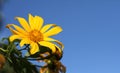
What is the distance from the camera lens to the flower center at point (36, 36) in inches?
52.9

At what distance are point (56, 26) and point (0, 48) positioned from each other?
0.81ft

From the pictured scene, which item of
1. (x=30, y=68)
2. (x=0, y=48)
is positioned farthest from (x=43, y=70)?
(x=0, y=48)

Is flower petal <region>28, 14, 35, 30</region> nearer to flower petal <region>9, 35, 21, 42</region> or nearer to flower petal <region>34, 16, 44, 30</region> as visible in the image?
flower petal <region>34, 16, 44, 30</region>

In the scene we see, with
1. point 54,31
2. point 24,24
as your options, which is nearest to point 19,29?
point 24,24

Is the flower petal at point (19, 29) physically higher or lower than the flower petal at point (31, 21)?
lower

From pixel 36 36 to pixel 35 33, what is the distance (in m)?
0.04

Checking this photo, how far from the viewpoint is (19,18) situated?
139 cm

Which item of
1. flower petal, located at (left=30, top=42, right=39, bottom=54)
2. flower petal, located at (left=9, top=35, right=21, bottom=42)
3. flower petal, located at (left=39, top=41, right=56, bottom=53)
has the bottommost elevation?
flower petal, located at (left=30, top=42, right=39, bottom=54)

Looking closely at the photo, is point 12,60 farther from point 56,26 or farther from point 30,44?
point 56,26

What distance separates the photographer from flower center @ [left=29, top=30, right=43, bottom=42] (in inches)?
52.9

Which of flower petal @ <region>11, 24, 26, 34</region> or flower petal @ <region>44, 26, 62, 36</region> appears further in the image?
flower petal @ <region>44, 26, 62, 36</region>

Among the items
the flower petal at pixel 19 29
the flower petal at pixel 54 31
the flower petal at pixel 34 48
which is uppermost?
the flower petal at pixel 54 31

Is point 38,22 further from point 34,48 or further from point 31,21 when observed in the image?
point 34,48

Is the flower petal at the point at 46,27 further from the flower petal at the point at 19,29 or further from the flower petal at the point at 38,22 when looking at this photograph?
the flower petal at the point at 19,29
